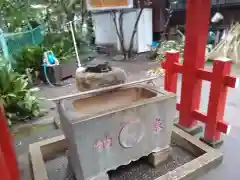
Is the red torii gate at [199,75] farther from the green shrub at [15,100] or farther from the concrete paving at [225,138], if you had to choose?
the green shrub at [15,100]

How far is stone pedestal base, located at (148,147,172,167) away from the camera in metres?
1.95

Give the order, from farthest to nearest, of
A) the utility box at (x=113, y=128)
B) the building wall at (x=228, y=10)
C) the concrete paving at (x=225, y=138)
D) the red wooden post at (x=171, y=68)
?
the building wall at (x=228, y=10), the red wooden post at (x=171, y=68), the concrete paving at (x=225, y=138), the utility box at (x=113, y=128)

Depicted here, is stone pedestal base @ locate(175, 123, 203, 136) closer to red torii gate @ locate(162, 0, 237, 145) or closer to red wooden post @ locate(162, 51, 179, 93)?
red torii gate @ locate(162, 0, 237, 145)

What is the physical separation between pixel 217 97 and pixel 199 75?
0.97 feet

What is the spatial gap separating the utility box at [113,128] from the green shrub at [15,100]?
1.63m

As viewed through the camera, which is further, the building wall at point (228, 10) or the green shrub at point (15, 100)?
the building wall at point (228, 10)

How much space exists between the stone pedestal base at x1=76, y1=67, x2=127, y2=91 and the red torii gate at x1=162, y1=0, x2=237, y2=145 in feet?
2.87

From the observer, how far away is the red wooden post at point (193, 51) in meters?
2.10

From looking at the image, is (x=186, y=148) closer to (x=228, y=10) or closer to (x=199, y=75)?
(x=199, y=75)

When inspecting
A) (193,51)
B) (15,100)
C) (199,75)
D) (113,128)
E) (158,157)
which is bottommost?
(158,157)

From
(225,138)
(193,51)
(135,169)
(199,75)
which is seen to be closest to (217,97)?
(199,75)

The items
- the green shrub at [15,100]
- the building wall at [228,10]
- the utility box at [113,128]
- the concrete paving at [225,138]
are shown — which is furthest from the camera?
the building wall at [228,10]

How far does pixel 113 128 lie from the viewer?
63.7 inches

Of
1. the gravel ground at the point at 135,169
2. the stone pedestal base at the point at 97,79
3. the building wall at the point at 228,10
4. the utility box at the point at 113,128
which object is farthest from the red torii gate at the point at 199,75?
A: the building wall at the point at 228,10
